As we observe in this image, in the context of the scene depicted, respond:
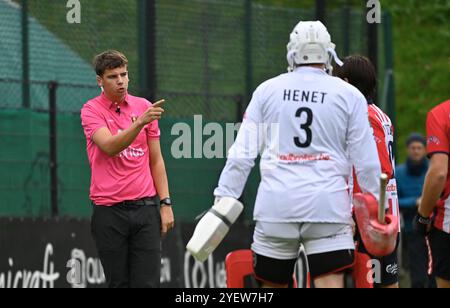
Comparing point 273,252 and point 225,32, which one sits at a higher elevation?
point 225,32

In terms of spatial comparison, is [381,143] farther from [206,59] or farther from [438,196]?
[206,59]

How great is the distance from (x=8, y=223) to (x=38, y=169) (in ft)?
2.19

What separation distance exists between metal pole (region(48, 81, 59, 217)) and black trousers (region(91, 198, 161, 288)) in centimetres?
299

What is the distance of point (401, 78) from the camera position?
2161 centimetres

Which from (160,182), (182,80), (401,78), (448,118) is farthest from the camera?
(401,78)

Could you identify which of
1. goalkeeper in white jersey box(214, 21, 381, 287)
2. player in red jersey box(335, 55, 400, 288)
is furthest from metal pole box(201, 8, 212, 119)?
goalkeeper in white jersey box(214, 21, 381, 287)

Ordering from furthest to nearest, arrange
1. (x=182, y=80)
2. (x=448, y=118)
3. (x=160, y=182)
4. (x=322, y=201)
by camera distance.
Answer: (x=182, y=80)
(x=160, y=182)
(x=448, y=118)
(x=322, y=201)

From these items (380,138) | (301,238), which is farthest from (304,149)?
(380,138)

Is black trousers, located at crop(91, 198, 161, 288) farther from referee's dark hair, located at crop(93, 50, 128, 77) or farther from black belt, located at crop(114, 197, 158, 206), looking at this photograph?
referee's dark hair, located at crop(93, 50, 128, 77)

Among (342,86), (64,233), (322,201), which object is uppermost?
(342,86)

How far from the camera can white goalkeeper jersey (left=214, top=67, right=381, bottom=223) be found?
7.12 m

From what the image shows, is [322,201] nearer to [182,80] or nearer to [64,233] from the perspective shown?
[64,233]

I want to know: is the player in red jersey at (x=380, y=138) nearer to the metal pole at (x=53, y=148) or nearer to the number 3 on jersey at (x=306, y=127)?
the number 3 on jersey at (x=306, y=127)
